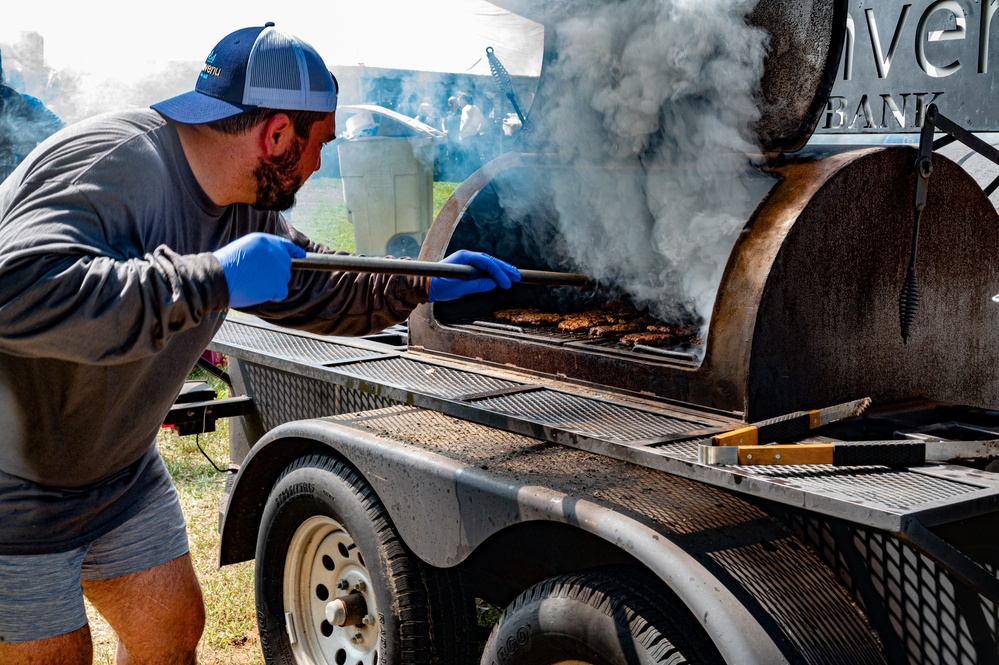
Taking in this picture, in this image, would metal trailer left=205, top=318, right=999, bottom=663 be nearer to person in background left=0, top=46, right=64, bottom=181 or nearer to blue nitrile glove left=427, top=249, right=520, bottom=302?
blue nitrile glove left=427, top=249, right=520, bottom=302

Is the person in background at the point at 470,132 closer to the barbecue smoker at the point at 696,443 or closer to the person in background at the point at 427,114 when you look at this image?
the barbecue smoker at the point at 696,443

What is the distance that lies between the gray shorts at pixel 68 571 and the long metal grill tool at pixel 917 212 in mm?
2233

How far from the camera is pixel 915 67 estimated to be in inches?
152

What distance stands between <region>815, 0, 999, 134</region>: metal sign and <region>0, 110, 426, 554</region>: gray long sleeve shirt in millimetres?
2709

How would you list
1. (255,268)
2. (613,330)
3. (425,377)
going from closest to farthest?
(255,268)
(425,377)
(613,330)

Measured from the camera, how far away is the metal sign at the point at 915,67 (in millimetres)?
3613

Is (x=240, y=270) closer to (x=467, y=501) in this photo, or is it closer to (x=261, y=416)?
(x=467, y=501)

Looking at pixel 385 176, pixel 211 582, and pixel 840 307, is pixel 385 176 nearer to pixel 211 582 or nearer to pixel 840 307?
pixel 211 582

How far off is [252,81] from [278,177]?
259 millimetres

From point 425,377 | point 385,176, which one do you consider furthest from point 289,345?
point 385,176

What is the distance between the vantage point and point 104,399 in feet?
7.46

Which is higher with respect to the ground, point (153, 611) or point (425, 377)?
point (425, 377)

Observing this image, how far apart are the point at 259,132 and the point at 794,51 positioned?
1581mm

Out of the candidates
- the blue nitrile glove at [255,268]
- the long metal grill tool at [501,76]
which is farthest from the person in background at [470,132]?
the blue nitrile glove at [255,268]
